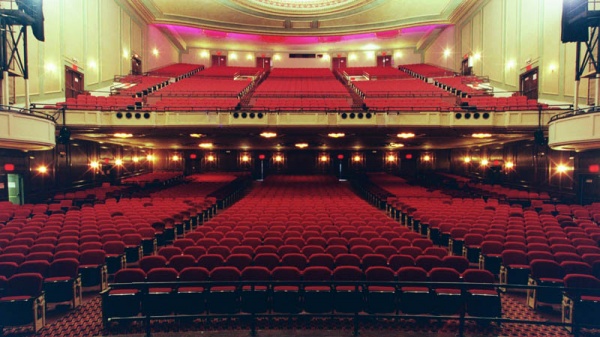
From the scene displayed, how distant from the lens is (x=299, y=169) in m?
25.6

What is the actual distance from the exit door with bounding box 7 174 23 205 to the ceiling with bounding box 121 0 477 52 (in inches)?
584

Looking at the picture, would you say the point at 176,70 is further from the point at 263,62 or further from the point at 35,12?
the point at 35,12

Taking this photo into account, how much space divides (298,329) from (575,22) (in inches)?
457

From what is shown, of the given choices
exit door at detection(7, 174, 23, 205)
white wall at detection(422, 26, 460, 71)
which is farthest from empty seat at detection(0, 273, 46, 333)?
white wall at detection(422, 26, 460, 71)

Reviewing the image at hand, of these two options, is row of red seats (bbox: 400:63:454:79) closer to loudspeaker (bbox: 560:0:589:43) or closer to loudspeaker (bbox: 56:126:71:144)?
loudspeaker (bbox: 560:0:589:43)

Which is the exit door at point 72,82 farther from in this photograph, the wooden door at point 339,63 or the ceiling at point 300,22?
the wooden door at point 339,63

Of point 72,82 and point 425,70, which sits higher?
point 425,70

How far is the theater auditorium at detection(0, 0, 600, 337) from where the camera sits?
429 cm

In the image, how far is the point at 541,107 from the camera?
1250 centimetres

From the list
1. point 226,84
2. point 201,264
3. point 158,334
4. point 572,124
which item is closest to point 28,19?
point 201,264

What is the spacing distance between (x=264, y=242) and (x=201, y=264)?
55.3 inches

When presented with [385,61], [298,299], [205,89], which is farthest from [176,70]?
[298,299]

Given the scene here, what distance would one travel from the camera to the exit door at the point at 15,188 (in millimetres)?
12078

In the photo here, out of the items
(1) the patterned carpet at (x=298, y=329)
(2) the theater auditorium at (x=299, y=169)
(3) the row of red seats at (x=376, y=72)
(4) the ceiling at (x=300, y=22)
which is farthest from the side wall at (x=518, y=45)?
(1) the patterned carpet at (x=298, y=329)
